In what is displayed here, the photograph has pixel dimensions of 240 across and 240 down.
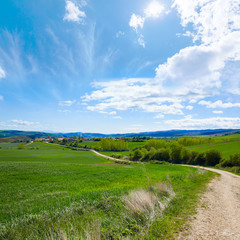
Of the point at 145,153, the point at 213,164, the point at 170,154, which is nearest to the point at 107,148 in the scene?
the point at 145,153

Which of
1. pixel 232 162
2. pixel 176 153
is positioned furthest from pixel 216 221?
pixel 176 153

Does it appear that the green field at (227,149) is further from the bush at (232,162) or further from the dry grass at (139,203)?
the dry grass at (139,203)

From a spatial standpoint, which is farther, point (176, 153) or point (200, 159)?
point (176, 153)

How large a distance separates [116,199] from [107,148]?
104536 mm

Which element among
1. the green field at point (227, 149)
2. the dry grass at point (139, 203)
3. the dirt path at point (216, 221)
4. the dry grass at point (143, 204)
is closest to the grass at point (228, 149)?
the green field at point (227, 149)

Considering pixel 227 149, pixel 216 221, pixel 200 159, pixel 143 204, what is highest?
pixel 143 204

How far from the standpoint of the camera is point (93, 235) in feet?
17.3

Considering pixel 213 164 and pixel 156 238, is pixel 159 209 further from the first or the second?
pixel 213 164

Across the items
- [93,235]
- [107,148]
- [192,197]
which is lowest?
[107,148]

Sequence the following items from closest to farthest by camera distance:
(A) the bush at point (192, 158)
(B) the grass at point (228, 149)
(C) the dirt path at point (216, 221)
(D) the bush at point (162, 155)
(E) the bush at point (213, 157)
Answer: (C) the dirt path at point (216, 221) → (E) the bush at point (213, 157) → (B) the grass at point (228, 149) → (A) the bush at point (192, 158) → (D) the bush at point (162, 155)

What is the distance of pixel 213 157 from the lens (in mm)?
42500

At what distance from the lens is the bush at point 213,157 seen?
138 feet

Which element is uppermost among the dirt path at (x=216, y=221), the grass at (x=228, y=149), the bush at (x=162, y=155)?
the dirt path at (x=216, y=221)

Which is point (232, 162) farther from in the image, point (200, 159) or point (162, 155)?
point (162, 155)
